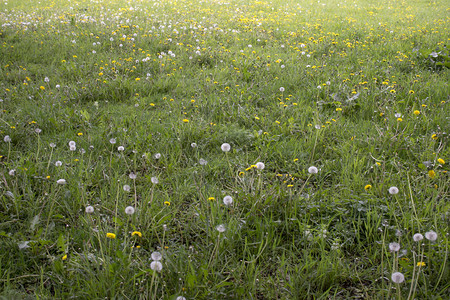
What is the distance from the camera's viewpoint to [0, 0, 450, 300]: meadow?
1.77 metres

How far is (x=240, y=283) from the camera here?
1.77 metres

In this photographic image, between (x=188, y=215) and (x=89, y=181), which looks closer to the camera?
(x=188, y=215)

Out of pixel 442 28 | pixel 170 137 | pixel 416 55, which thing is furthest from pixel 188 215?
pixel 442 28

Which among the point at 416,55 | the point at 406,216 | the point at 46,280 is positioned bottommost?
the point at 46,280

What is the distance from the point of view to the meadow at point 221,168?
5.81ft

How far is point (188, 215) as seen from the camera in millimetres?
2307

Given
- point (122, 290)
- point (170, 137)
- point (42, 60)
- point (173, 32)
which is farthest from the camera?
point (173, 32)

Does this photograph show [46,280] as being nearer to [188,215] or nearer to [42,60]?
[188,215]

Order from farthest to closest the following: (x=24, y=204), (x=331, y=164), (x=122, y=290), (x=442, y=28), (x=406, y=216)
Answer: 1. (x=442, y=28)
2. (x=331, y=164)
3. (x=24, y=204)
4. (x=406, y=216)
5. (x=122, y=290)

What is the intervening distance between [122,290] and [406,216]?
1736 mm

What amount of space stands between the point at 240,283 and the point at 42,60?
16.4ft

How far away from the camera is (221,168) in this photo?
2.84 metres

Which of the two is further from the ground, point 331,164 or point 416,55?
point 416,55

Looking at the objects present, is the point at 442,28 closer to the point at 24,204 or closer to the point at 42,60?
the point at 42,60
